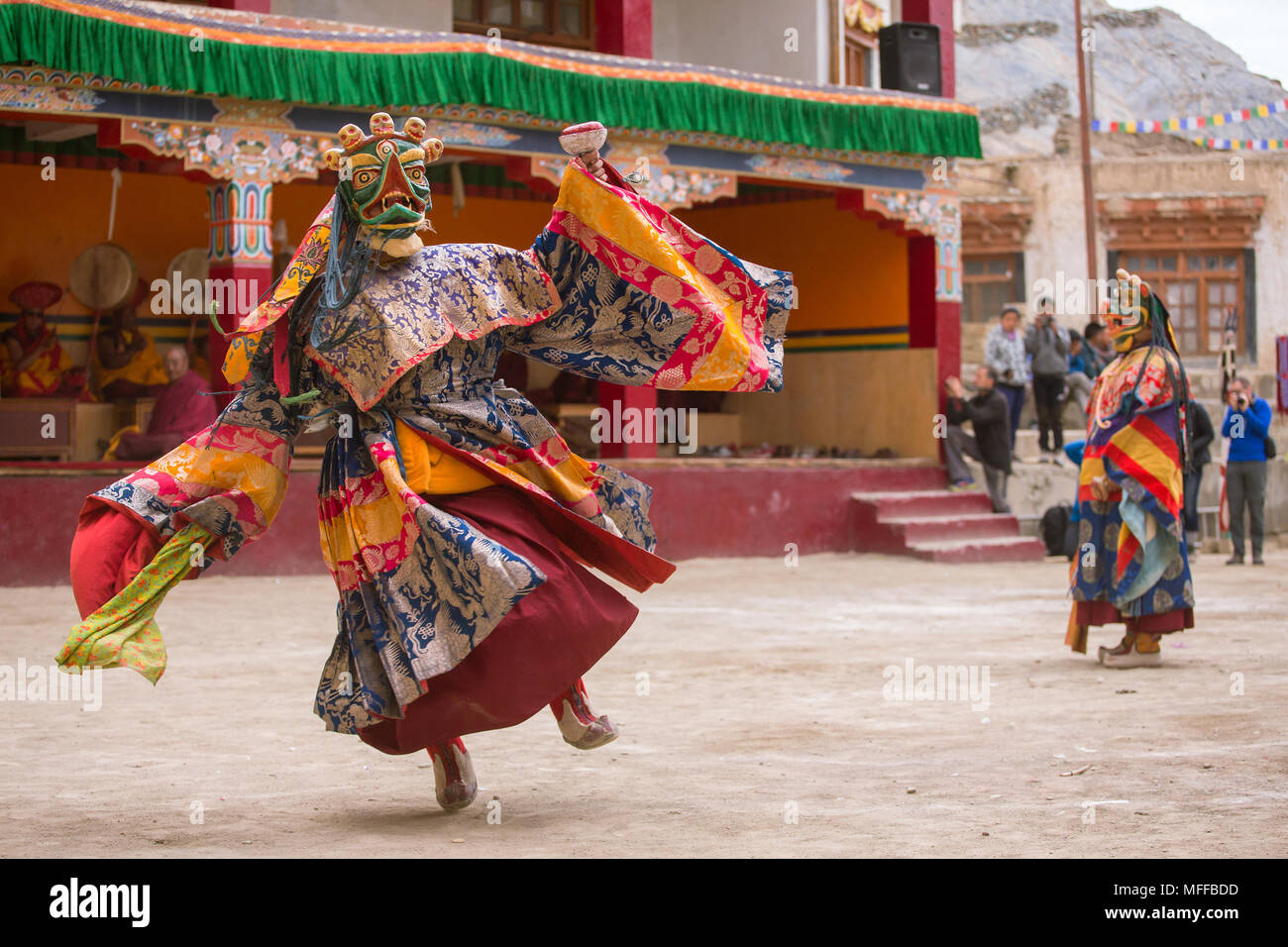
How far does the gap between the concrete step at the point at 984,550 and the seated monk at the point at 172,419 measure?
19.4 feet

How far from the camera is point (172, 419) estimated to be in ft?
38.3

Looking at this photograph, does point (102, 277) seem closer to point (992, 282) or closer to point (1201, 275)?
point (992, 282)

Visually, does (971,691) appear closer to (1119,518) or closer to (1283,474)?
(1119,518)

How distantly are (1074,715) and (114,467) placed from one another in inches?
285

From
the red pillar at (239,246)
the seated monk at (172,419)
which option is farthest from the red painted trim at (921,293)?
the seated monk at (172,419)

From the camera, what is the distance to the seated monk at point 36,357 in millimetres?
12625

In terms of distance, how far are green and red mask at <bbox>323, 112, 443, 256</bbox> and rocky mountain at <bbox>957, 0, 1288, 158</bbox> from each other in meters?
34.7

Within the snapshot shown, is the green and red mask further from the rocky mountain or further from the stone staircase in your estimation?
the rocky mountain

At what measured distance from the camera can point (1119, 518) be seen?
7578mm

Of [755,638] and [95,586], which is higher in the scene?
[95,586]

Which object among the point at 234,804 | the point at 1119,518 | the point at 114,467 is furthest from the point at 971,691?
the point at 114,467

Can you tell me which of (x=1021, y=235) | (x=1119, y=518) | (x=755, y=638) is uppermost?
(x=1021, y=235)

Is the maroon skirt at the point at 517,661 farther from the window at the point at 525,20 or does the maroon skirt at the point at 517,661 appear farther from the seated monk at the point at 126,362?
the window at the point at 525,20

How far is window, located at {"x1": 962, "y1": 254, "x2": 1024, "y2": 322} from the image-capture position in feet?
91.8
